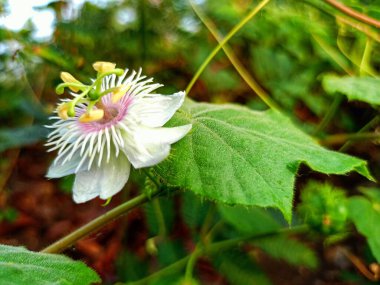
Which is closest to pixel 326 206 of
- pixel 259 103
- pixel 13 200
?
pixel 259 103

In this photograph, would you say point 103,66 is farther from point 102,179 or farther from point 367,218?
point 367,218

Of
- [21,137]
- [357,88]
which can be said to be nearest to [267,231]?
[357,88]

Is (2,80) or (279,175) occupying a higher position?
(279,175)

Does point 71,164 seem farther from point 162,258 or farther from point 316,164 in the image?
point 162,258

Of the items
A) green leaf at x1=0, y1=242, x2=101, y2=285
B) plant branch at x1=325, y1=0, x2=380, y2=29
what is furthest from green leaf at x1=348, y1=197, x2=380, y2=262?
green leaf at x1=0, y1=242, x2=101, y2=285

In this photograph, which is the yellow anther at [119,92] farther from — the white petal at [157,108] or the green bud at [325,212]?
the green bud at [325,212]

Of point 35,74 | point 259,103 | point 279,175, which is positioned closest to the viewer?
point 279,175
